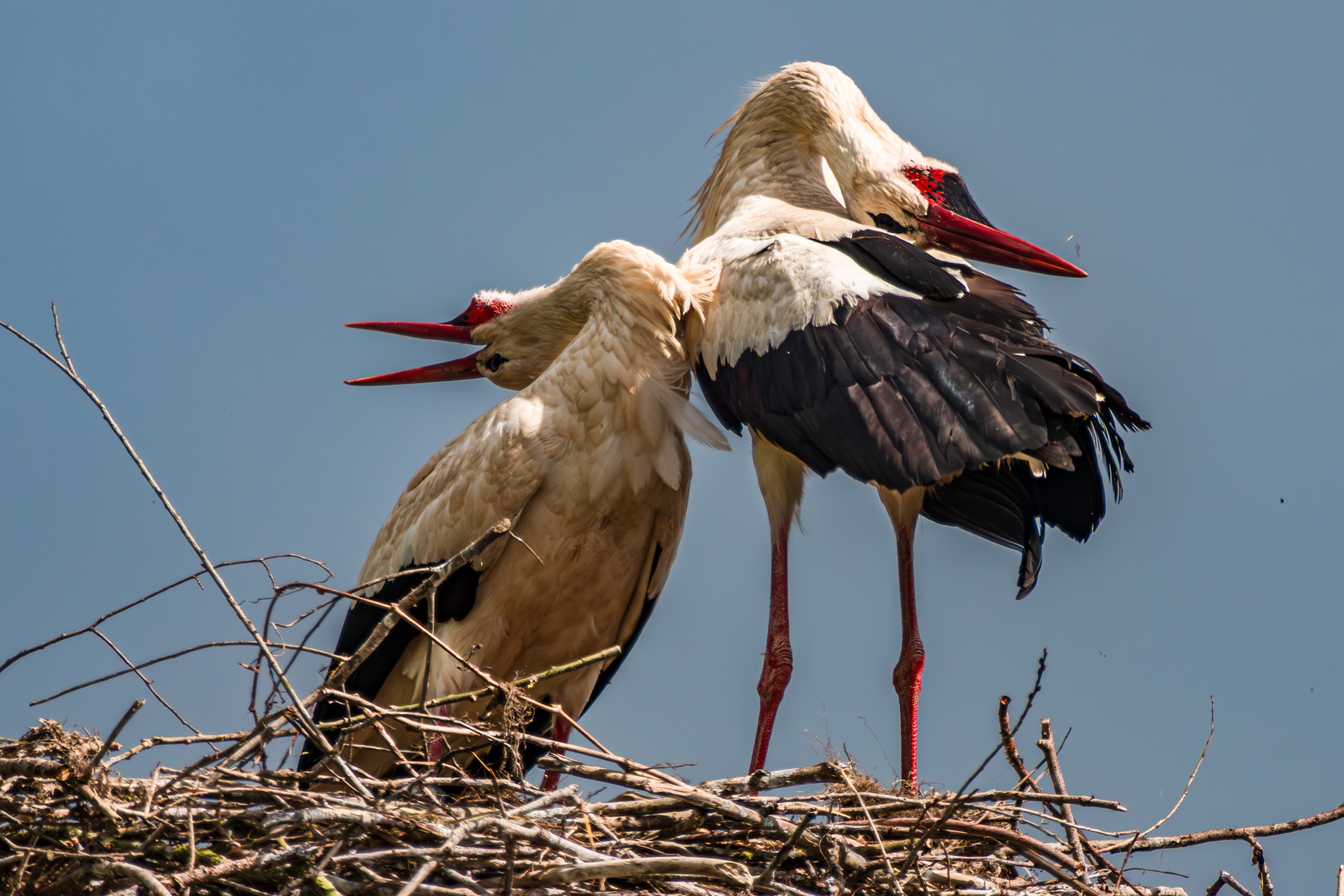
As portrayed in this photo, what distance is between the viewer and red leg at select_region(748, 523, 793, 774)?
14.7ft

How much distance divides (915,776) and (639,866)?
1663 millimetres

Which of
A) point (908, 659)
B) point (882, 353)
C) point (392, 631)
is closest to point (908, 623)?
point (908, 659)

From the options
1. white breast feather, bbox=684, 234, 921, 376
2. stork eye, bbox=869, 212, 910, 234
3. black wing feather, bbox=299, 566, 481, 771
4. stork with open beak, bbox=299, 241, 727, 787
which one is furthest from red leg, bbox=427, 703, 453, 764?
stork eye, bbox=869, 212, 910, 234

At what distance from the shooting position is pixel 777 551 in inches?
179

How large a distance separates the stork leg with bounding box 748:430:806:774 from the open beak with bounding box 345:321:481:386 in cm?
124

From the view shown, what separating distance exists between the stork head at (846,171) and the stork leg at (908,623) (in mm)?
1030

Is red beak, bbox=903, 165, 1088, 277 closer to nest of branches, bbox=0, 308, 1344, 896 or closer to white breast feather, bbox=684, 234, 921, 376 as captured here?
white breast feather, bbox=684, 234, 921, 376

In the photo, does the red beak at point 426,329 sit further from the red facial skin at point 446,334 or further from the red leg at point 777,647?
the red leg at point 777,647

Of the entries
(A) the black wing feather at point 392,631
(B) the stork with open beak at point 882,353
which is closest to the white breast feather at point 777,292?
(B) the stork with open beak at point 882,353

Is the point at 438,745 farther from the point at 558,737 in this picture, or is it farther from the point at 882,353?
the point at 882,353

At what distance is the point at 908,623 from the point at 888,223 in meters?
1.50

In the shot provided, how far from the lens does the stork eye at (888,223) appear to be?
504 centimetres

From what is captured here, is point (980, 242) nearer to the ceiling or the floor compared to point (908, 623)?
nearer to the ceiling

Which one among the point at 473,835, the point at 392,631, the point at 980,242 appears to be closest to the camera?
the point at 473,835
